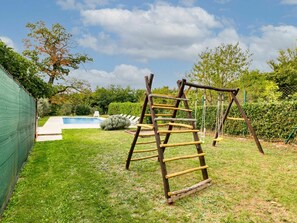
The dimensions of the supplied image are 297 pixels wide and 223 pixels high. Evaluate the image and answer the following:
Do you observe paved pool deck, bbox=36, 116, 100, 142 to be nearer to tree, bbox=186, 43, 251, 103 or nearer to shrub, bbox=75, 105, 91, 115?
tree, bbox=186, 43, 251, 103

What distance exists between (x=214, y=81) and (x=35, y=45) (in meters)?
17.1

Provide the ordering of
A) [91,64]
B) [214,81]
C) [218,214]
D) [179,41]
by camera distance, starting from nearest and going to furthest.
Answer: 1. [218,214]
2. [179,41]
3. [214,81]
4. [91,64]

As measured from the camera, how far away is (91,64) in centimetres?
2464

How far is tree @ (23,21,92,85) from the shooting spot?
2117 cm

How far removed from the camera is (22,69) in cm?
714

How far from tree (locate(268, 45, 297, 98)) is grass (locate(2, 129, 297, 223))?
19276 millimetres

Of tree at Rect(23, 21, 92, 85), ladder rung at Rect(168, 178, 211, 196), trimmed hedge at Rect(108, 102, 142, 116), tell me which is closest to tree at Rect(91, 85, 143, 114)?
trimmed hedge at Rect(108, 102, 142, 116)

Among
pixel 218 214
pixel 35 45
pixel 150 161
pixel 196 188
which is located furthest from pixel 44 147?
pixel 35 45

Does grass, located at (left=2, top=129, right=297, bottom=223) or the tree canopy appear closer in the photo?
grass, located at (left=2, top=129, right=297, bottom=223)

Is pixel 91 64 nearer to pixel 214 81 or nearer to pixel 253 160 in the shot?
pixel 214 81

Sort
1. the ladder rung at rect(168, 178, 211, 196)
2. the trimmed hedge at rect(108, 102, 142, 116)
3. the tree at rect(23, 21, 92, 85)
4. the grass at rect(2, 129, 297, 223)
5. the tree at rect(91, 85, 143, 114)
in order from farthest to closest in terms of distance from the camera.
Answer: the tree at rect(91, 85, 143, 114) → the tree at rect(23, 21, 92, 85) → the trimmed hedge at rect(108, 102, 142, 116) → the ladder rung at rect(168, 178, 211, 196) → the grass at rect(2, 129, 297, 223)

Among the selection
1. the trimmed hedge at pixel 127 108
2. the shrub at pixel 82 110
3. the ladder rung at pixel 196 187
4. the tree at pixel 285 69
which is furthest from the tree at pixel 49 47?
the ladder rung at pixel 196 187

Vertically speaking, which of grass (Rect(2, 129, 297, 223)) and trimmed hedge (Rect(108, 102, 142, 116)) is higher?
trimmed hedge (Rect(108, 102, 142, 116))

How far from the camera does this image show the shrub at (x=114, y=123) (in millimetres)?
11977
